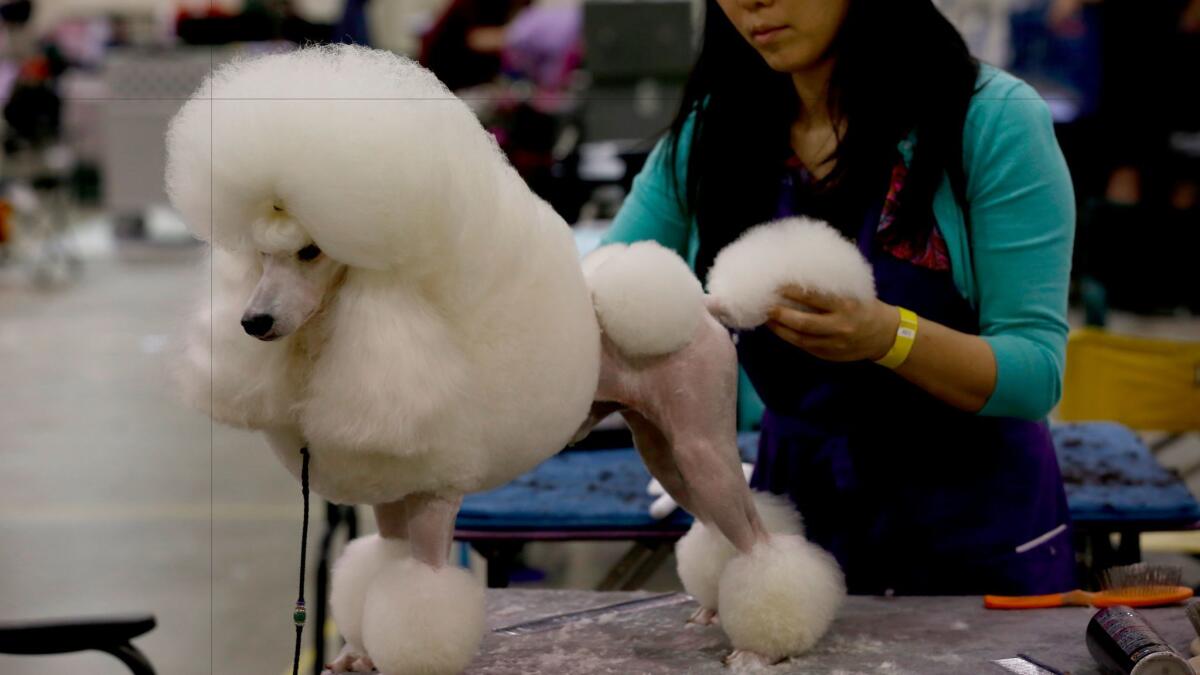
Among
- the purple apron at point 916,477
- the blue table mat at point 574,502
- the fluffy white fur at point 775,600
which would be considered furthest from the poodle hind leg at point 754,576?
the blue table mat at point 574,502

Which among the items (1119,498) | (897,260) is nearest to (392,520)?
(897,260)

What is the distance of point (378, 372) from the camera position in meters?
0.76

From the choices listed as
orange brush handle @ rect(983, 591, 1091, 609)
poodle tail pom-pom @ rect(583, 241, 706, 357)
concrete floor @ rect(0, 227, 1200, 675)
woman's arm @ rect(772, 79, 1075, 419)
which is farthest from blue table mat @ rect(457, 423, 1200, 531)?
poodle tail pom-pom @ rect(583, 241, 706, 357)

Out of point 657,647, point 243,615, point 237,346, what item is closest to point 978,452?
point 657,647

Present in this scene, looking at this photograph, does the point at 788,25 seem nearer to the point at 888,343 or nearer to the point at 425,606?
the point at 888,343

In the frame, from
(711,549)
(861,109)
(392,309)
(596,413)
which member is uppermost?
(861,109)

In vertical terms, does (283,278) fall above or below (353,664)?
above

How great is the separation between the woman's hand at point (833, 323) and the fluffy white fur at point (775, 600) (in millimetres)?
164

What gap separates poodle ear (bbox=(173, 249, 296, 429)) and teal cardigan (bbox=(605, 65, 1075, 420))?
59cm

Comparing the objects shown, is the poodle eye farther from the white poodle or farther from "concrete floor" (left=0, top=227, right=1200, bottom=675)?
"concrete floor" (left=0, top=227, right=1200, bottom=675)

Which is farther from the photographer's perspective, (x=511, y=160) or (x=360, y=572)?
(x=511, y=160)

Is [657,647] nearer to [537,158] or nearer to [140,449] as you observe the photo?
[537,158]

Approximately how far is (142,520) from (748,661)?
209cm

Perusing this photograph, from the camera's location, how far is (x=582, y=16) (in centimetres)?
372
